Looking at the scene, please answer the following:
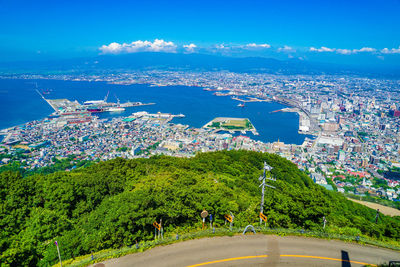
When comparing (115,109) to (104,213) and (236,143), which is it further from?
(104,213)

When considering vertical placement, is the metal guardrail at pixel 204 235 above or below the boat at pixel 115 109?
above

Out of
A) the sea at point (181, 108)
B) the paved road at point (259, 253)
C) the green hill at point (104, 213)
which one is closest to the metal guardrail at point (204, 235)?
the paved road at point (259, 253)

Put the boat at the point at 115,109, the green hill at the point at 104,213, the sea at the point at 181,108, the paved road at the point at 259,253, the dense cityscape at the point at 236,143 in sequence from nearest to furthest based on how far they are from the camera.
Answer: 1. the paved road at the point at 259,253
2. the green hill at the point at 104,213
3. the dense cityscape at the point at 236,143
4. the sea at the point at 181,108
5. the boat at the point at 115,109

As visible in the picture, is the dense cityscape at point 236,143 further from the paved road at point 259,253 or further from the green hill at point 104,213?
the paved road at point 259,253

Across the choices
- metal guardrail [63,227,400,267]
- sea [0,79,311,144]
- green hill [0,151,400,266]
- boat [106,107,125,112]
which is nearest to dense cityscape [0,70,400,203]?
sea [0,79,311,144]

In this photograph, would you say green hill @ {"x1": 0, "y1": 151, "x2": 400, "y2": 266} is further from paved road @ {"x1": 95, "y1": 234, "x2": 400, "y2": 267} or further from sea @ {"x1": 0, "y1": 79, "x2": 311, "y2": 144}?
sea @ {"x1": 0, "y1": 79, "x2": 311, "y2": 144}

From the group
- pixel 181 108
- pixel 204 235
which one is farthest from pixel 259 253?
pixel 181 108
